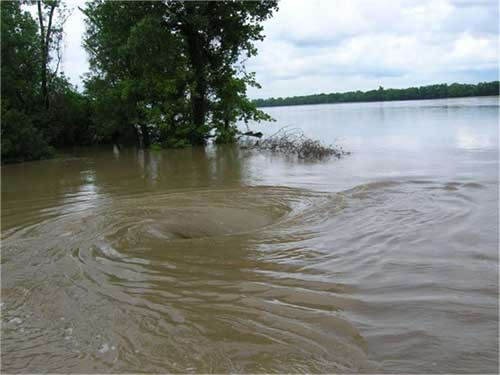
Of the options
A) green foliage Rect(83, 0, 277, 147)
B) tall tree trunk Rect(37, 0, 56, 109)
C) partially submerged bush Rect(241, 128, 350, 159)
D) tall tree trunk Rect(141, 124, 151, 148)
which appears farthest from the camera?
tall tree trunk Rect(141, 124, 151, 148)

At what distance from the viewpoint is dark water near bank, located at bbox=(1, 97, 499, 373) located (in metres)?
3.43

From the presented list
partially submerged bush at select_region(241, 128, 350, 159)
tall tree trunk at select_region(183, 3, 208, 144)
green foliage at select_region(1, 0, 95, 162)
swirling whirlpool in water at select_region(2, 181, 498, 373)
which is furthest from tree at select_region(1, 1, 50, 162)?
swirling whirlpool in water at select_region(2, 181, 498, 373)

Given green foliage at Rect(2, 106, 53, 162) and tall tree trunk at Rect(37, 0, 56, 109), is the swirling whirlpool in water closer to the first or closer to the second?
green foliage at Rect(2, 106, 53, 162)

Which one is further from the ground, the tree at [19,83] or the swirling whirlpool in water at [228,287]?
the tree at [19,83]

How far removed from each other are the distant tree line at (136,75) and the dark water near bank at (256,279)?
11144mm

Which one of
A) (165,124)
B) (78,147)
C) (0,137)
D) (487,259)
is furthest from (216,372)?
(78,147)

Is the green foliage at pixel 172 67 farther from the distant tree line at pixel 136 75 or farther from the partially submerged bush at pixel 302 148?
the partially submerged bush at pixel 302 148

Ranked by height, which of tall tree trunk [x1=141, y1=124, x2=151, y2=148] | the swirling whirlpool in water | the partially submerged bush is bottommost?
the swirling whirlpool in water

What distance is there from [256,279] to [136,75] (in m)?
19.8

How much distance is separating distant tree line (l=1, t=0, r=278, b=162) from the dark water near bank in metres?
11.1

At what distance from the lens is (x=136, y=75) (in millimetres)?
22672

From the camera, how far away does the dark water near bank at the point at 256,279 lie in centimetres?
343

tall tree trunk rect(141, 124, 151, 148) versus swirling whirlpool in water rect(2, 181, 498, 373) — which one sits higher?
tall tree trunk rect(141, 124, 151, 148)

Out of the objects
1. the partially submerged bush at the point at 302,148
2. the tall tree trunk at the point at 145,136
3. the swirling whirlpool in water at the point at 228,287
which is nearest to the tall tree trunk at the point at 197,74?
the tall tree trunk at the point at 145,136
